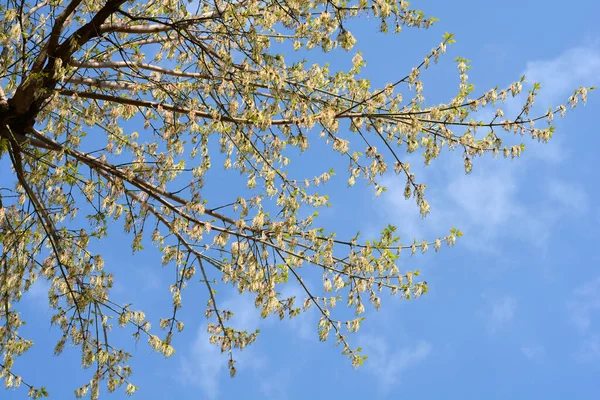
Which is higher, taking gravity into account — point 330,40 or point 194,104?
point 330,40

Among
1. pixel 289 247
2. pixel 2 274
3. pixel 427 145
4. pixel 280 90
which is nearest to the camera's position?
pixel 280 90

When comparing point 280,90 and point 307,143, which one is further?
point 307,143

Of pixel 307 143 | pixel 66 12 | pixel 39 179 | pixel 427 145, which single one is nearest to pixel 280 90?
pixel 307 143

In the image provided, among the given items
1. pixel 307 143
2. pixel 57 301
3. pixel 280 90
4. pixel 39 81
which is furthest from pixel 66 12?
pixel 57 301

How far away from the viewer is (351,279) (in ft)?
20.9

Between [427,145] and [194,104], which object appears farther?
[427,145]

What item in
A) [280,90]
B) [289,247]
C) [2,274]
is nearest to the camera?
[280,90]

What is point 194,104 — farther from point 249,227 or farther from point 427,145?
point 427,145

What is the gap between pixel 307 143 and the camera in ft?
21.4

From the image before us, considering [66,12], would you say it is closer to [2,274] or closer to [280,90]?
[280,90]

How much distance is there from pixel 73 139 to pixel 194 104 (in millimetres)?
2375

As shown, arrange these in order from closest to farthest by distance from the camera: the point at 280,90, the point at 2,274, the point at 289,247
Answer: the point at 280,90 → the point at 289,247 → the point at 2,274

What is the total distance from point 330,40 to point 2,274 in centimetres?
459

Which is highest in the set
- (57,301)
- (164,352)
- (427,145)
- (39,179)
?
(427,145)
